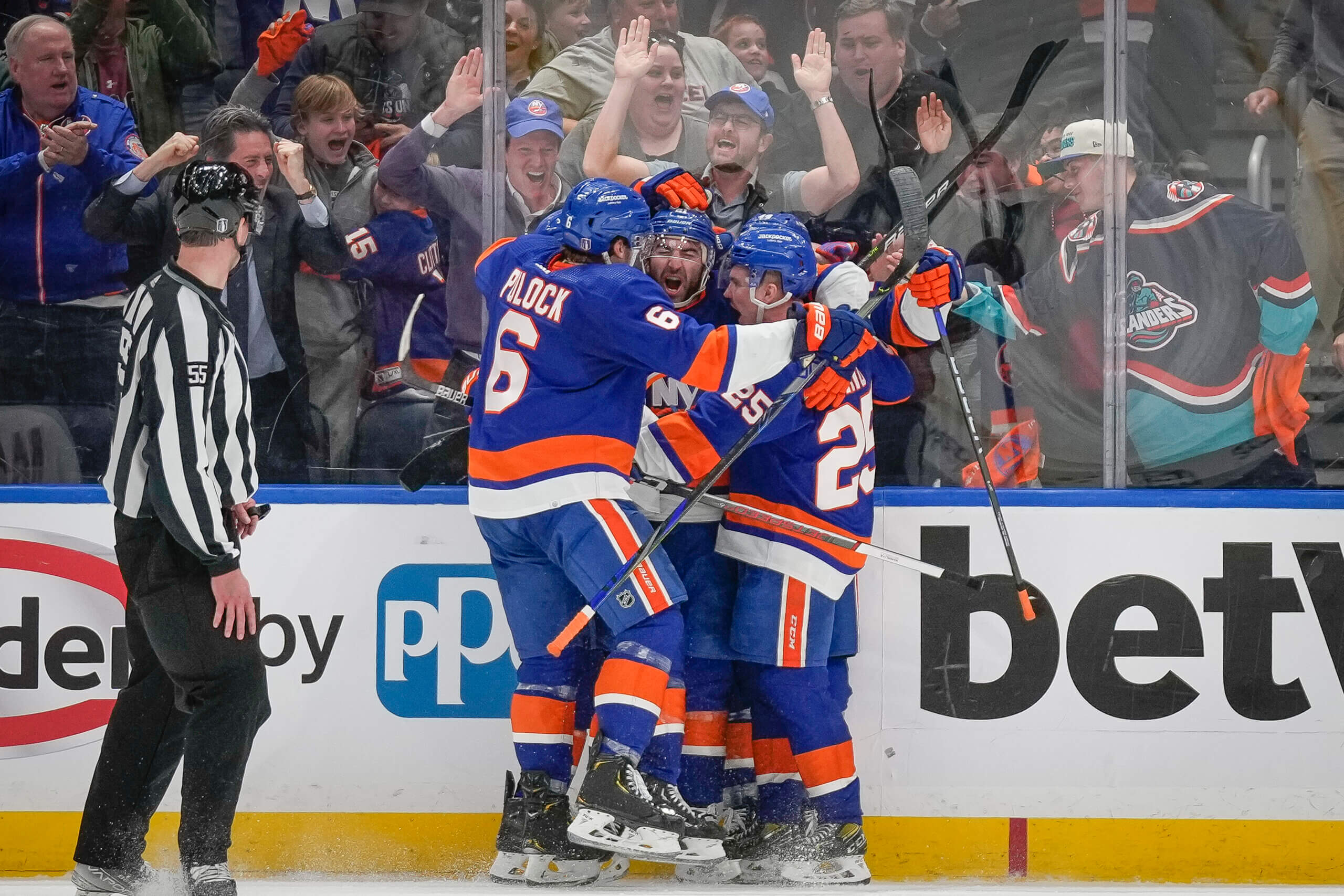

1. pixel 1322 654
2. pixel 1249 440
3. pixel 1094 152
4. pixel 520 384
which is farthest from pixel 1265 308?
pixel 520 384

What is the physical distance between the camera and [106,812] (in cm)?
287

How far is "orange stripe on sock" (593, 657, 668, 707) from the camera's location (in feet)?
9.16

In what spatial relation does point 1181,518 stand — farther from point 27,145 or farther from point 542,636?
point 27,145

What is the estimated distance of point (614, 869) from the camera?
10.2ft

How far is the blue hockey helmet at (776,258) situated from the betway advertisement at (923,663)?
0.61 meters

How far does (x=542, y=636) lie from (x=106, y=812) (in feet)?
3.21

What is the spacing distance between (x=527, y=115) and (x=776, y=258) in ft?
2.56

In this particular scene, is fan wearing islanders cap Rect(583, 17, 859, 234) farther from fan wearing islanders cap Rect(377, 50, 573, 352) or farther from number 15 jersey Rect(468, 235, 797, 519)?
number 15 jersey Rect(468, 235, 797, 519)

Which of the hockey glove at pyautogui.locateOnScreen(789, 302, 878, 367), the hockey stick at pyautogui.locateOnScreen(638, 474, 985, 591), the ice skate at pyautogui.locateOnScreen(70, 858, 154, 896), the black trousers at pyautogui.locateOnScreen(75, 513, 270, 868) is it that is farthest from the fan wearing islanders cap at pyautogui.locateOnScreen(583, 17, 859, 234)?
the ice skate at pyautogui.locateOnScreen(70, 858, 154, 896)

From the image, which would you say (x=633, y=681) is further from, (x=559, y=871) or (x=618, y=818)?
(x=559, y=871)

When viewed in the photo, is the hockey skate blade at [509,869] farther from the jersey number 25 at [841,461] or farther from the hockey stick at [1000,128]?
the hockey stick at [1000,128]

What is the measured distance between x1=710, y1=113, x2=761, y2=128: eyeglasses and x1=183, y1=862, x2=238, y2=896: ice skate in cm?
203

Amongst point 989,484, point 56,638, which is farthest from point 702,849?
point 56,638

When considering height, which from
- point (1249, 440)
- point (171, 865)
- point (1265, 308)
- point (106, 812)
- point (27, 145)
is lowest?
point (171, 865)
